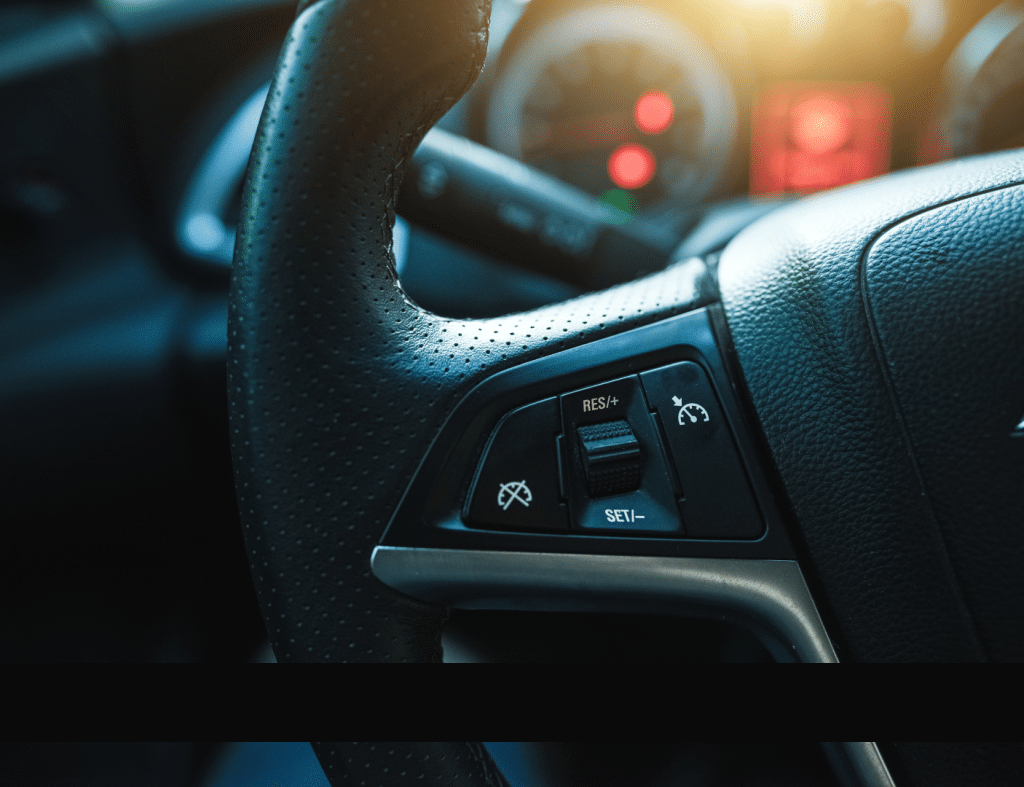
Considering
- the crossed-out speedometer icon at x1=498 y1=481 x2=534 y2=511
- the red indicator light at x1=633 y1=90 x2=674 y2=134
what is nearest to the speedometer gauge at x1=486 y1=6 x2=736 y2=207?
the red indicator light at x1=633 y1=90 x2=674 y2=134

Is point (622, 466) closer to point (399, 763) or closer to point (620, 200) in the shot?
point (399, 763)

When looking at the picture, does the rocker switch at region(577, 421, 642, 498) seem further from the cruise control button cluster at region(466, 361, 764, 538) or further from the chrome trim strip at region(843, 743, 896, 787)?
the chrome trim strip at region(843, 743, 896, 787)

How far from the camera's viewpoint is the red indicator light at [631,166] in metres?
1.82

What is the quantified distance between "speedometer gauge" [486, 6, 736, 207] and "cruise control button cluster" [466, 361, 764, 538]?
1.33 m

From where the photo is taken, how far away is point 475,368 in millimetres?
530

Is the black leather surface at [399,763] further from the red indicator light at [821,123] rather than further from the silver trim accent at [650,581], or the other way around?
the red indicator light at [821,123]

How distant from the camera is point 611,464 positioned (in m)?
0.51

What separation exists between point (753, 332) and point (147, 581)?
101cm

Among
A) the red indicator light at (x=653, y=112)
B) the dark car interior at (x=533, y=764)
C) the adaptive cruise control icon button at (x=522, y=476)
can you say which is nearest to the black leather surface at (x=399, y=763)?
the dark car interior at (x=533, y=764)

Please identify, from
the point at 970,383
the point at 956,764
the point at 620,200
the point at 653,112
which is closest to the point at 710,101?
the point at 653,112

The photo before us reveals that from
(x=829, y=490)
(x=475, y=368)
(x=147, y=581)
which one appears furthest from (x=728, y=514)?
(x=147, y=581)

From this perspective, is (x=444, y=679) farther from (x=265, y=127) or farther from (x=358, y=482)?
(x=265, y=127)

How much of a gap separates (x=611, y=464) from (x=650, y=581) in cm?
8

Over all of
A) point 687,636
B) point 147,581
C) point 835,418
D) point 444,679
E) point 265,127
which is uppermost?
point 265,127
